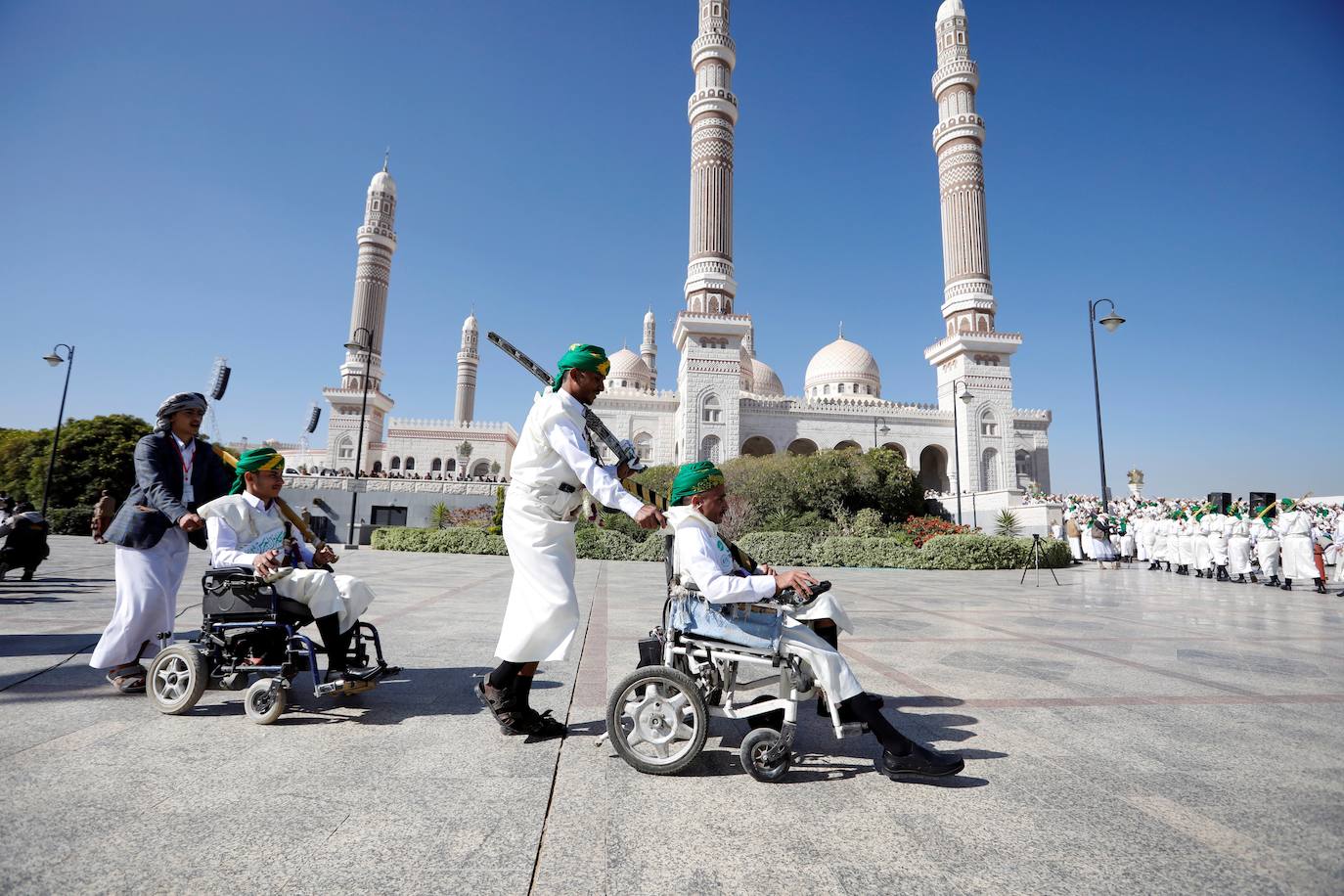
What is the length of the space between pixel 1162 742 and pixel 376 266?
5204 centimetres

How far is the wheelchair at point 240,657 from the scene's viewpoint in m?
2.95

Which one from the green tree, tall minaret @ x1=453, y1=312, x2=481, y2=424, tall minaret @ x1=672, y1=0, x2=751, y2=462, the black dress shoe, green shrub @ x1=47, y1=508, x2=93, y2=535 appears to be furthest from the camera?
tall minaret @ x1=453, y1=312, x2=481, y2=424

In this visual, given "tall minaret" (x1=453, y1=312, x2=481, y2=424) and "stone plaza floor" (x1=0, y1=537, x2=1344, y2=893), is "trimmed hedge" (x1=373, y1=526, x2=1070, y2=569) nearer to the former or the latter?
"stone plaza floor" (x1=0, y1=537, x2=1344, y2=893)

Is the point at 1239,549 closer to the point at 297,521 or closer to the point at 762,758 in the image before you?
the point at 762,758

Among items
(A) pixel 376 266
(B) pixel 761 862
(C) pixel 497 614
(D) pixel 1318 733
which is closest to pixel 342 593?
(B) pixel 761 862

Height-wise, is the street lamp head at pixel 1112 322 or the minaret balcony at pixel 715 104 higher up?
the minaret balcony at pixel 715 104

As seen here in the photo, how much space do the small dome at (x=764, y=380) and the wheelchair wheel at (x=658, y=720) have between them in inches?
1965

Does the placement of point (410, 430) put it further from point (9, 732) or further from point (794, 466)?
point (9, 732)

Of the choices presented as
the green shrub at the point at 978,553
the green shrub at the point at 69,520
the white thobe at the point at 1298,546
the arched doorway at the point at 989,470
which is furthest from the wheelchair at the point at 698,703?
the arched doorway at the point at 989,470

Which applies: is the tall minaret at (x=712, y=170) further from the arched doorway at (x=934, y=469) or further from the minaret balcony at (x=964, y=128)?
the arched doorway at (x=934, y=469)

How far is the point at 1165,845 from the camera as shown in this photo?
191 cm

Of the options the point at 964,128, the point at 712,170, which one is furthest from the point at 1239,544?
the point at 964,128

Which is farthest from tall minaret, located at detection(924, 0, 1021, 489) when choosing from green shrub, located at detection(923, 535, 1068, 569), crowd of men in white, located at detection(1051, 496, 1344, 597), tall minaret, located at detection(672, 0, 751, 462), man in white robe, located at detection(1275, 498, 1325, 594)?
man in white robe, located at detection(1275, 498, 1325, 594)

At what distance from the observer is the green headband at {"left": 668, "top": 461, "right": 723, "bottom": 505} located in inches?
109
